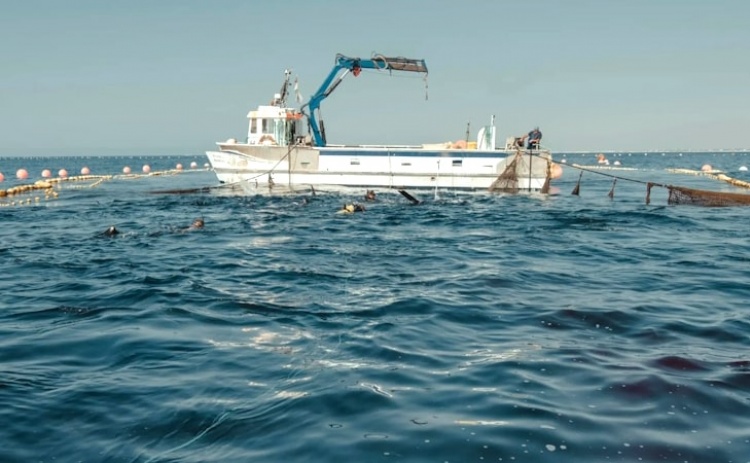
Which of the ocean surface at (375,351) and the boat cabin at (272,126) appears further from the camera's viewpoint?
the boat cabin at (272,126)

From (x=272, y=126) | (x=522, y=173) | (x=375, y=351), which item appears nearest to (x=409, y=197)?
(x=522, y=173)

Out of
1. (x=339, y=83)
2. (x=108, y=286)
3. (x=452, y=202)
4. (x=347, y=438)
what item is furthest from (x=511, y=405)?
(x=339, y=83)

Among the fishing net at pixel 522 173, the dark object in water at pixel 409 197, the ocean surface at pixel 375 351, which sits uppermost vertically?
the fishing net at pixel 522 173

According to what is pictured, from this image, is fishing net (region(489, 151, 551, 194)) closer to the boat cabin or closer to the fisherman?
the fisherman

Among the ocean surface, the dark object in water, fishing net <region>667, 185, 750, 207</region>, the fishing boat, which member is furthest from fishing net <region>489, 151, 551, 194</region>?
the ocean surface

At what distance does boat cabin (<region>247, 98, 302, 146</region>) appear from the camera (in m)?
35.6

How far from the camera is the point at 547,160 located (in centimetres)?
3366

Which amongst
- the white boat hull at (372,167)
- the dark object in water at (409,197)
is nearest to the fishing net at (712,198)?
the white boat hull at (372,167)

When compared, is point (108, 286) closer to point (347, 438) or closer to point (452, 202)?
point (347, 438)

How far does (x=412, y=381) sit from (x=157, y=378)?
3061 mm

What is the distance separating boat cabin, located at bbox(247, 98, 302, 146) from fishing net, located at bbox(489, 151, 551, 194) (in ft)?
42.5

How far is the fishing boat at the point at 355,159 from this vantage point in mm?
34062

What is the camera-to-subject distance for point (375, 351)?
786 cm

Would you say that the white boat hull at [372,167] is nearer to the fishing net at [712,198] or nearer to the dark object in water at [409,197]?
the dark object in water at [409,197]
